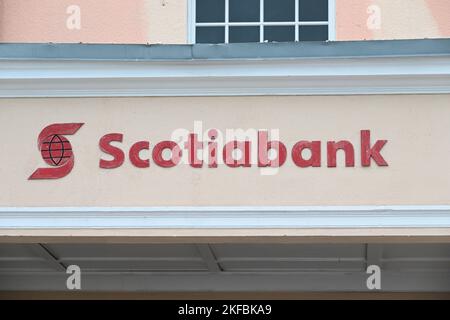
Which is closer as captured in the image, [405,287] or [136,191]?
[136,191]

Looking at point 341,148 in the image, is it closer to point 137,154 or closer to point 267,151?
point 267,151

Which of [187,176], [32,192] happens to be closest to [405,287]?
[187,176]

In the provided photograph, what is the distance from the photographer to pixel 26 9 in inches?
527

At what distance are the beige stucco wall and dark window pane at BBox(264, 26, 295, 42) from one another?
0.57m

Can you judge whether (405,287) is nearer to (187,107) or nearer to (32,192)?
A: (187,107)

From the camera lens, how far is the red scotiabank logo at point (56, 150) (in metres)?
10.9

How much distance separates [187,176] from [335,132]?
148 cm

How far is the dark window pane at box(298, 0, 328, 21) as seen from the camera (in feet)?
42.8

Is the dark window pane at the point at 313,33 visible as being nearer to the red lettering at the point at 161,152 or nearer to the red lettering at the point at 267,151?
the red lettering at the point at 267,151

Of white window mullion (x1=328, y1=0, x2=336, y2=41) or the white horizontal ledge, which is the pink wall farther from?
the white horizontal ledge

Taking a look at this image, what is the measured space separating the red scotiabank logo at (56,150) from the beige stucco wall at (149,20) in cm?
258
